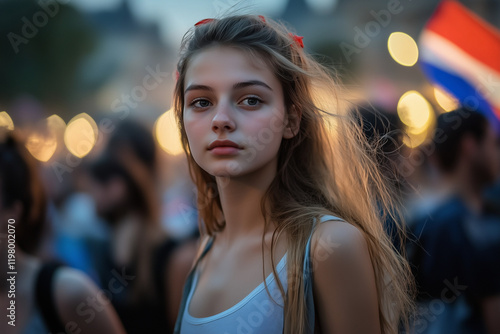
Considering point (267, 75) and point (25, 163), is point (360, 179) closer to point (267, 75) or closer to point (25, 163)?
point (267, 75)

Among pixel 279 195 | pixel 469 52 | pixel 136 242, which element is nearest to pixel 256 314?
pixel 279 195

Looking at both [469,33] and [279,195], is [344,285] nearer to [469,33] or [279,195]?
[279,195]

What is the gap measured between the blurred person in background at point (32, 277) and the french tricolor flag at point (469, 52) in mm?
2673

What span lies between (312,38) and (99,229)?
16.7 m

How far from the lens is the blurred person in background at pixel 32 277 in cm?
191

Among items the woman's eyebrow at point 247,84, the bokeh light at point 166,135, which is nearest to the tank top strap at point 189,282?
the woman's eyebrow at point 247,84

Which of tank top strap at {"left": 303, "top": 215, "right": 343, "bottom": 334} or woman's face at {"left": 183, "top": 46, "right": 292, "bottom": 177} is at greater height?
woman's face at {"left": 183, "top": 46, "right": 292, "bottom": 177}

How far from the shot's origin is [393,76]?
60.5 ft

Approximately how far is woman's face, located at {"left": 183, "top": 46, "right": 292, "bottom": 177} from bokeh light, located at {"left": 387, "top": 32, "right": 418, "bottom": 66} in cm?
500

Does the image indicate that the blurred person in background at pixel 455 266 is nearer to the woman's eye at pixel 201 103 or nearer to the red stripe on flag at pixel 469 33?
the red stripe on flag at pixel 469 33

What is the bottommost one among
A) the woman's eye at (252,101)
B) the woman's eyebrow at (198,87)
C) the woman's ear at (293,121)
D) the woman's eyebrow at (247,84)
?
the woman's ear at (293,121)

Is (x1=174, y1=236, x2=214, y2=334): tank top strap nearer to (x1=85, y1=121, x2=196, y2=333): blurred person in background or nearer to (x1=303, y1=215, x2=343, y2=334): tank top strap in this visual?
(x1=303, y1=215, x2=343, y2=334): tank top strap

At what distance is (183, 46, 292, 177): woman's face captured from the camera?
5.19 ft

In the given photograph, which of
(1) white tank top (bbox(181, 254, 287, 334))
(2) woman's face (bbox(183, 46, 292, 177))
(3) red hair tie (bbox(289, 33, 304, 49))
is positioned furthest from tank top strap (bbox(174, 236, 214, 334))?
(3) red hair tie (bbox(289, 33, 304, 49))
